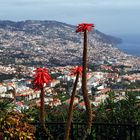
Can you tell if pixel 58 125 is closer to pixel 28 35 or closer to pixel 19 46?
pixel 19 46

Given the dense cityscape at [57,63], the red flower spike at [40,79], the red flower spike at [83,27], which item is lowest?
the dense cityscape at [57,63]

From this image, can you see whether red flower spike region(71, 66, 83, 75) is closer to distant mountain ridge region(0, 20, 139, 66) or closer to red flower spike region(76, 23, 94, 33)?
red flower spike region(76, 23, 94, 33)

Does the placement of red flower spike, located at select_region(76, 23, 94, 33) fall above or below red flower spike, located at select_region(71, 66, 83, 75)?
above

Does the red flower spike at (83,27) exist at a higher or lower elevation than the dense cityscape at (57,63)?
higher

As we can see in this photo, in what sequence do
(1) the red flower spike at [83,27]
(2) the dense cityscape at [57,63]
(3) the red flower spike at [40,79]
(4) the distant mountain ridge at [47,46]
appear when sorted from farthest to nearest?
(4) the distant mountain ridge at [47,46] → (2) the dense cityscape at [57,63] → (1) the red flower spike at [83,27] → (3) the red flower spike at [40,79]

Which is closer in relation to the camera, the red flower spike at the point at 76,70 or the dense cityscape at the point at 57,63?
the red flower spike at the point at 76,70

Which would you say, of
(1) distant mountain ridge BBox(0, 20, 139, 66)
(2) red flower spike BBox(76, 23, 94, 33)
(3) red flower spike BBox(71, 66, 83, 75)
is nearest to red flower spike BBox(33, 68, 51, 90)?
(3) red flower spike BBox(71, 66, 83, 75)

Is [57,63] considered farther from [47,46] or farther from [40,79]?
[40,79]

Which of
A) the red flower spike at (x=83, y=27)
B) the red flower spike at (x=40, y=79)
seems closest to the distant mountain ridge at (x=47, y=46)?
the red flower spike at (x=83, y=27)

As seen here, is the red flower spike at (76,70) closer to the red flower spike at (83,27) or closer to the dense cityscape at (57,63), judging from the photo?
the red flower spike at (83,27)
